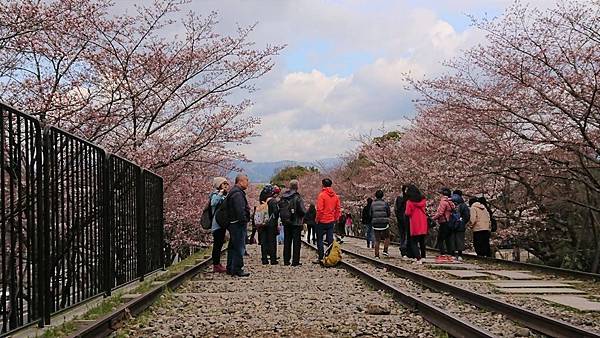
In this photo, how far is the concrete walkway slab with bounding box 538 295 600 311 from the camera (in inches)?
330

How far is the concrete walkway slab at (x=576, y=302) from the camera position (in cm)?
839

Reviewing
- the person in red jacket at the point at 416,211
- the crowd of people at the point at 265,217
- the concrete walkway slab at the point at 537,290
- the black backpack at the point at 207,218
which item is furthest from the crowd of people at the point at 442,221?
the concrete walkway slab at the point at 537,290

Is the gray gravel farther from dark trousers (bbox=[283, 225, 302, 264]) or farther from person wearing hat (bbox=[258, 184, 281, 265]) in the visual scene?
person wearing hat (bbox=[258, 184, 281, 265])

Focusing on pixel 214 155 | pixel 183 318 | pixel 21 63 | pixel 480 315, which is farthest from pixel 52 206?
pixel 214 155

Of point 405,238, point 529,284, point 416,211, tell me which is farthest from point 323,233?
point 529,284

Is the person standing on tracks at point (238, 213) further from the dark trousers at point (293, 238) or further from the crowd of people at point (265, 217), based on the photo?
the dark trousers at point (293, 238)

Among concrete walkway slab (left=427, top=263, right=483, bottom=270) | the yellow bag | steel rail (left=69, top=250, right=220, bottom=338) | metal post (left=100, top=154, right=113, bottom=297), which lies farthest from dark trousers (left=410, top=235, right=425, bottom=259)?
metal post (left=100, top=154, right=113, bottom=297)

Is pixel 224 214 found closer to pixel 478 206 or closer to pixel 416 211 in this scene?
pixel 416 211

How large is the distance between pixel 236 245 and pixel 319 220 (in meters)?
2.89

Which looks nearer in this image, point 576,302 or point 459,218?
point 576,302

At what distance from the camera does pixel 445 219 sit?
1684 centimetres

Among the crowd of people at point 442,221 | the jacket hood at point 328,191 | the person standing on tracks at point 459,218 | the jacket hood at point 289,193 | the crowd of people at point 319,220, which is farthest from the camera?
the person standing on tracks at point 459,218

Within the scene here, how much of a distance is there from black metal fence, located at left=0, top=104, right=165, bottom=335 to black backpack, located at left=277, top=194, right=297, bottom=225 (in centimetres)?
446

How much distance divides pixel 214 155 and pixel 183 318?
16.1 metres
